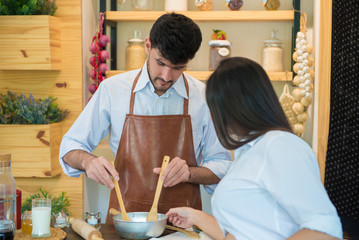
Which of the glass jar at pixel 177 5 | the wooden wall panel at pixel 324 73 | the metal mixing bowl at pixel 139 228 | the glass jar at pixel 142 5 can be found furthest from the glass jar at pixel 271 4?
the metal mixing bowl at pixel 139 228

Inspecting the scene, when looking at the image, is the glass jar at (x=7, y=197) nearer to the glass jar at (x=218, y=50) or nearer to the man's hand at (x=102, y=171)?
the man's hand at (x=102, y=171)

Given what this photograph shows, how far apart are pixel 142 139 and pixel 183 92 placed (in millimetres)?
274

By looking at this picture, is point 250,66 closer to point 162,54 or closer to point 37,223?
point 162,54

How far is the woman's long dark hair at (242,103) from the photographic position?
1108mm

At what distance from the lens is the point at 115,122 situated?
6.70 feet

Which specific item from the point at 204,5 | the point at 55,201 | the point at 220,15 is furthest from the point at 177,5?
the point at 55,201

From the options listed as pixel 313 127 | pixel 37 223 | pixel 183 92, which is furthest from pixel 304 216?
pixel 313 127

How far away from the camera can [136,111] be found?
204cm

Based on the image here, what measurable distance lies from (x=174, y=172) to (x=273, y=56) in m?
1.35

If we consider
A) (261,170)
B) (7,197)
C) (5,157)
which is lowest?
(7,197)

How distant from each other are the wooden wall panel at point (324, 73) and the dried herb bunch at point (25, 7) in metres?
1.53

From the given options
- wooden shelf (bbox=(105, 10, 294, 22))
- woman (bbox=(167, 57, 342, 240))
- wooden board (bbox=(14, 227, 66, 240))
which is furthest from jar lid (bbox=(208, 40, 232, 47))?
woman (bbox=(167, 57, 342, 240))

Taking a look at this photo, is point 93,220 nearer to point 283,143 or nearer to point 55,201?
point 283,143

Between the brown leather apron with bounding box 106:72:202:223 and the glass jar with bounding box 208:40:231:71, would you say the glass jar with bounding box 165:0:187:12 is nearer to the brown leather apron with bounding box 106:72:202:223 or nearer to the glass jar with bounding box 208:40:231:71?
the glass jar with bounding box 208:40:231:71
